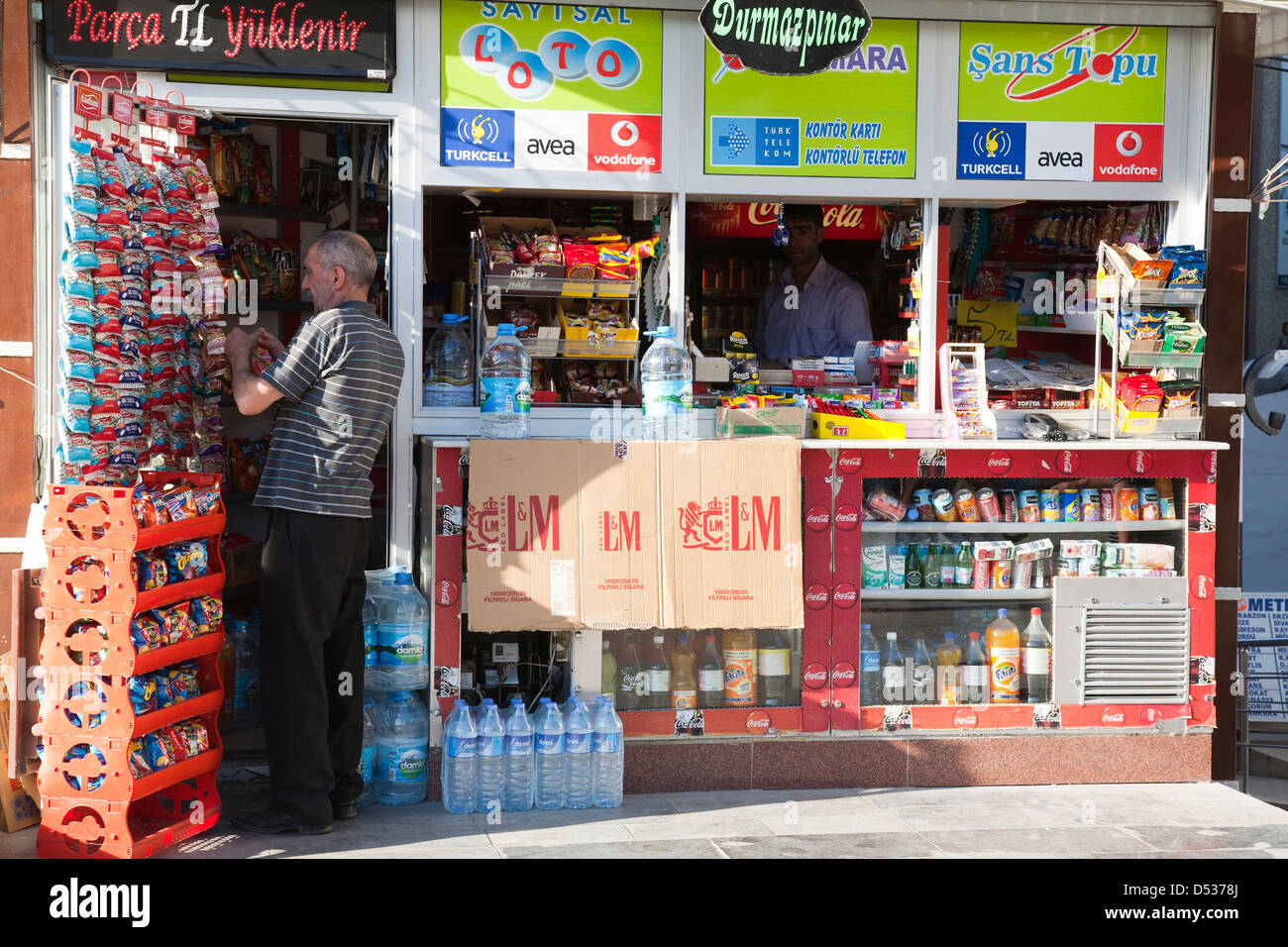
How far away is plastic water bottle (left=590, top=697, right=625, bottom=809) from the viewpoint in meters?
5.55

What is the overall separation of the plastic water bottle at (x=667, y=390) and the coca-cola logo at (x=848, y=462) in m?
0.69

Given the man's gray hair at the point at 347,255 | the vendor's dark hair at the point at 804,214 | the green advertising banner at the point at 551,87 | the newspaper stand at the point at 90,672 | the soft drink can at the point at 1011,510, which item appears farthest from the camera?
the vendor's dark hair at the point at 804,214

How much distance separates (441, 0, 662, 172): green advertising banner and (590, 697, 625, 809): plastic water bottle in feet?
8.39

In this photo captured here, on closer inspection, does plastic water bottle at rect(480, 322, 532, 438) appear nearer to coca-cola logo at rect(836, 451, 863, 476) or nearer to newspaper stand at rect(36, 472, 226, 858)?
coca-cola logo at rect(836, 451, 863, 476)

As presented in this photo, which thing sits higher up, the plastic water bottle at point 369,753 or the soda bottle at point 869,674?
the soda bottle at point 869,674

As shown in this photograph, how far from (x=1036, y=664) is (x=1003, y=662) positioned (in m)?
0.18

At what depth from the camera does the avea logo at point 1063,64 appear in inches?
246

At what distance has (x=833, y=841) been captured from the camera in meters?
5.12

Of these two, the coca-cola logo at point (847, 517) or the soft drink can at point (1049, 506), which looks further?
the soft drink can at point (1049, 506)

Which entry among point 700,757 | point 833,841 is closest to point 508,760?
point 700,757

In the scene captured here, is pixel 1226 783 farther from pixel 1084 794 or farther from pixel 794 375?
pixel 794 375

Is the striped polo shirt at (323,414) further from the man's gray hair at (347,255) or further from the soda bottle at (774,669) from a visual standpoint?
the soda bottle at (774,669)

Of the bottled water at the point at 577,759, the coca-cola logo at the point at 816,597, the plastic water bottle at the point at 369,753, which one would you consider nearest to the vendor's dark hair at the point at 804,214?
the coca-cola logo at the point at 816,597

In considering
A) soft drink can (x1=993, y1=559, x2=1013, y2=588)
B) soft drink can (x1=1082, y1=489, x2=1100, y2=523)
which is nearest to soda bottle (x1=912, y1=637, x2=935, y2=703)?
soft drink can (x1=993, y1=559, x2=1013, y2=588)
